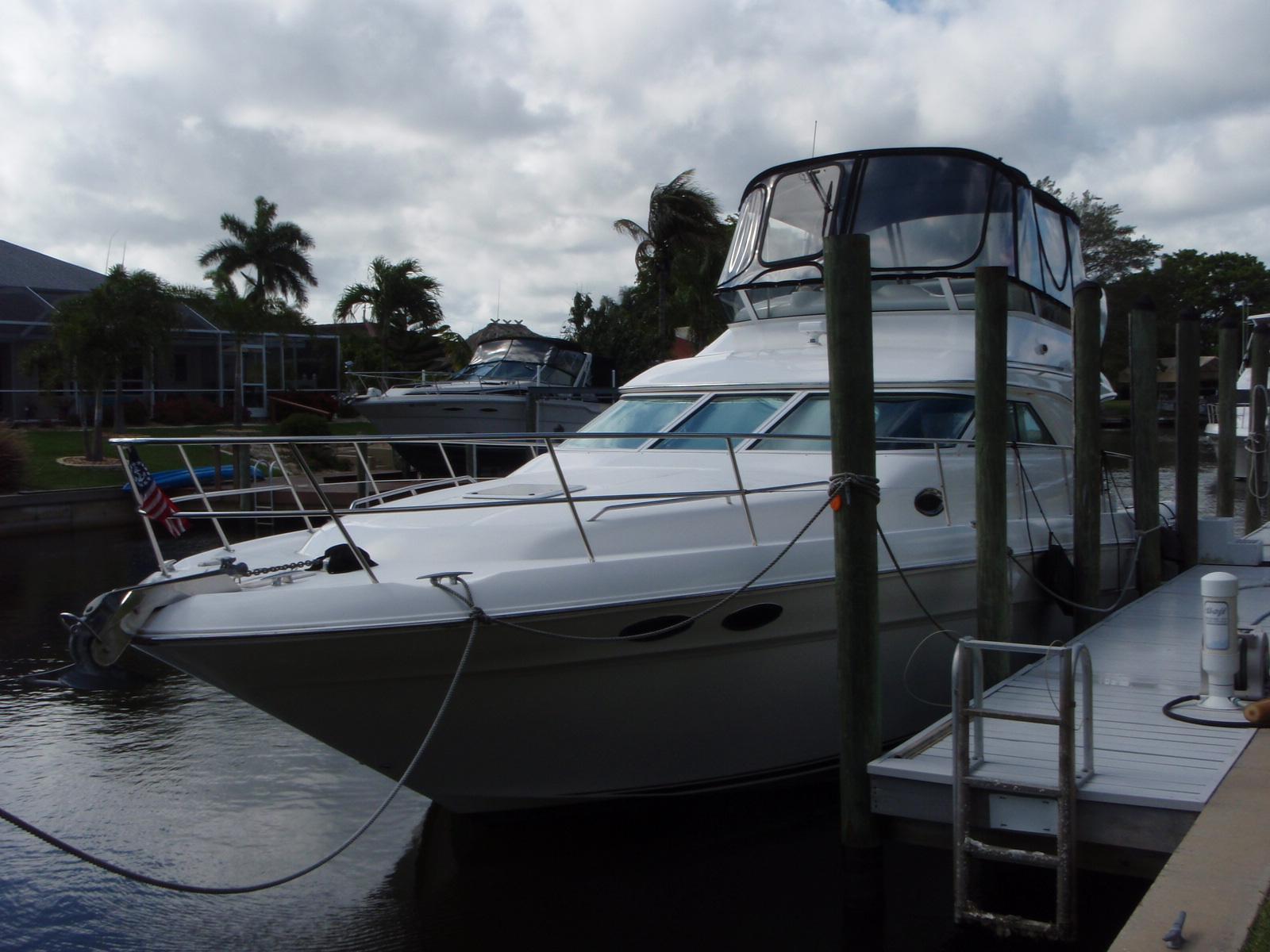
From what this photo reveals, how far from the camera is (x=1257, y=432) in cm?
1341

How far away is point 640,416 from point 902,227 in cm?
228

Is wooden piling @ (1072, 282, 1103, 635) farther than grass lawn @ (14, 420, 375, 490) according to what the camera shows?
No

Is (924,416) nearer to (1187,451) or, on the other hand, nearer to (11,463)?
(1187,451)

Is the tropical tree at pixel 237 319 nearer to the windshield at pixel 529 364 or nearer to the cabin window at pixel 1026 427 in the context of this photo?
the windshield at pixel 529 364

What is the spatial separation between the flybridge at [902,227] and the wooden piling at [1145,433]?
0.87m

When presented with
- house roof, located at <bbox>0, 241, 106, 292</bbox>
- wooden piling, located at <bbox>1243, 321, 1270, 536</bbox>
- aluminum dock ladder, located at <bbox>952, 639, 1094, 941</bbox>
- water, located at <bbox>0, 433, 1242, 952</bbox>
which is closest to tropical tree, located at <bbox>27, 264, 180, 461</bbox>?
house roof, located at <bbox>0, 241, 106, 292</bbox>

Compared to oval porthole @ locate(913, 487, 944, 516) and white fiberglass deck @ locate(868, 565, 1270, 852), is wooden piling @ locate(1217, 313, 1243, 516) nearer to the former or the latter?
white fiberglass deck @ locate(868, 565, 1270, 852)

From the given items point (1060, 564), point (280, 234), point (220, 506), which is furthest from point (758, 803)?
point (280, 234)

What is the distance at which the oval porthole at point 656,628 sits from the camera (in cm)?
511

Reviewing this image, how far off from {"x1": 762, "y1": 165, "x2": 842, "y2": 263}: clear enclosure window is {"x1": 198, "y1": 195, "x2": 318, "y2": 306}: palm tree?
33.7 m

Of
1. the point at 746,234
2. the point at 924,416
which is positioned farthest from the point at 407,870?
the point at 746,234

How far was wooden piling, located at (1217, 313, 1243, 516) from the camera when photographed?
12414 mm

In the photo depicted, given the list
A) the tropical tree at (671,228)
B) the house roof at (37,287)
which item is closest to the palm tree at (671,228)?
the tropical tree at (671,228)

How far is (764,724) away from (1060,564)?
2757 mm
